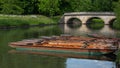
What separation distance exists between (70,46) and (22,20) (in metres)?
50.8

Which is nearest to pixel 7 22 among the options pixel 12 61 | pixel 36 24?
pixel 36 24

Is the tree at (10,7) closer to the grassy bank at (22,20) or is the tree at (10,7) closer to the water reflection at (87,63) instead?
the grassy bank at (22,20)

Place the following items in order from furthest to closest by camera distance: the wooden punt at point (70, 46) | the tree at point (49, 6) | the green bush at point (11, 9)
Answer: the tree at point (49, 6) < the green bush at point (11, 9) < the wooden punt at point (70, 46)

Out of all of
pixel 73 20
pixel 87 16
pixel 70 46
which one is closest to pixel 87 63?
pixel 70 46

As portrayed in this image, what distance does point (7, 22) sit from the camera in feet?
282

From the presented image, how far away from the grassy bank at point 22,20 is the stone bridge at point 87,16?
2.82m

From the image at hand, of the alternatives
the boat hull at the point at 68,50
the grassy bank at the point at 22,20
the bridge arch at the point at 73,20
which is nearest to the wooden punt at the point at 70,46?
the boat hull at the point at 68,50

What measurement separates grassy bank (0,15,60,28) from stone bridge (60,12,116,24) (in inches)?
111

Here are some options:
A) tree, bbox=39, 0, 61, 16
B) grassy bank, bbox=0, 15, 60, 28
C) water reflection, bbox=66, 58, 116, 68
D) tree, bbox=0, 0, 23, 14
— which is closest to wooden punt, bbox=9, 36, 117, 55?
water reflection, bbox=66, 58, 116, 68

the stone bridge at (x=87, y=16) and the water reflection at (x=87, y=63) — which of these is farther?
the stone bridge at (x=87, y=16)

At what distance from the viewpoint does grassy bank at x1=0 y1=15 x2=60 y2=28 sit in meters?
85.4

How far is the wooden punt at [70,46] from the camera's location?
40.4m

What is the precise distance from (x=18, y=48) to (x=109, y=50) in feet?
39.1

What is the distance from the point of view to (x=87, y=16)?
104375 mm
